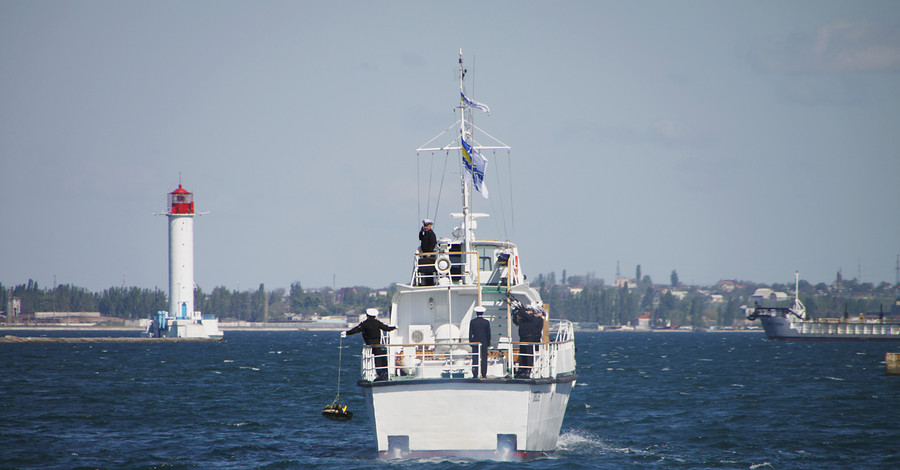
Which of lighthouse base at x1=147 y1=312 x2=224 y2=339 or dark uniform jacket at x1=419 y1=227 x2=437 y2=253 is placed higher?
dark uniform jacket at x1=419 y1=227 x2=437 y2=253

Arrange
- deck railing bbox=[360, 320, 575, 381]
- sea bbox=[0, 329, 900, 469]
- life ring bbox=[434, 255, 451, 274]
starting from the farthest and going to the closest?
life ring bbox=[434, 255, 451, 274], sea bbox=[0, 329, 900, 469], deck railing bbox=[360, 320, 575, 381]

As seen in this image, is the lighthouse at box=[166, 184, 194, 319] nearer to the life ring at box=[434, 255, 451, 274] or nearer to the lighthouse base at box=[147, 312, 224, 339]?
the lighthouse base at box=[147, 312, 224, 339]

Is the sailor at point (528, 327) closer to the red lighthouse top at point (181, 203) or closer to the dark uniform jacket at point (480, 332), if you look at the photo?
the dark uniform jacket at point (480, 332)

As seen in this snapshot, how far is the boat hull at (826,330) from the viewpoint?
12369 centimetres

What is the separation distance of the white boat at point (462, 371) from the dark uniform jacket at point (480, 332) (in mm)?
365

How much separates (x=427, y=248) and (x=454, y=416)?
5537 millimetres

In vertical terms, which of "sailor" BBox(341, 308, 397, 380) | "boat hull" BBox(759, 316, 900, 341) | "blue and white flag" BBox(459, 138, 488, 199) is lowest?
"boat hull" BBox(759, 316, 900, 341)

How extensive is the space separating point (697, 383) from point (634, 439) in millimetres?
22265

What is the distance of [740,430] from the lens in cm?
2873

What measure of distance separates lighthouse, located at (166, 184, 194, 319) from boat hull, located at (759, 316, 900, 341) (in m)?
74.5

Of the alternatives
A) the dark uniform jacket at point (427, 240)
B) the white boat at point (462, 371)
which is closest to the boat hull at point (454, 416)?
the white boat at point (462, 371)

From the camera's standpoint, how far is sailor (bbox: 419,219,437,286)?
23953 millimetres

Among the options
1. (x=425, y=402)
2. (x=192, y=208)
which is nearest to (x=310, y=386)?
(x=425, y=402)

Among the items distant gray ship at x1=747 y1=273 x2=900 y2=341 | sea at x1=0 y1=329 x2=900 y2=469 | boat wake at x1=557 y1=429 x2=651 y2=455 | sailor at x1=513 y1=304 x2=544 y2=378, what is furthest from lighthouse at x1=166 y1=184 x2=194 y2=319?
sailor at x1=513 y1=304 x2=544 y2=378
